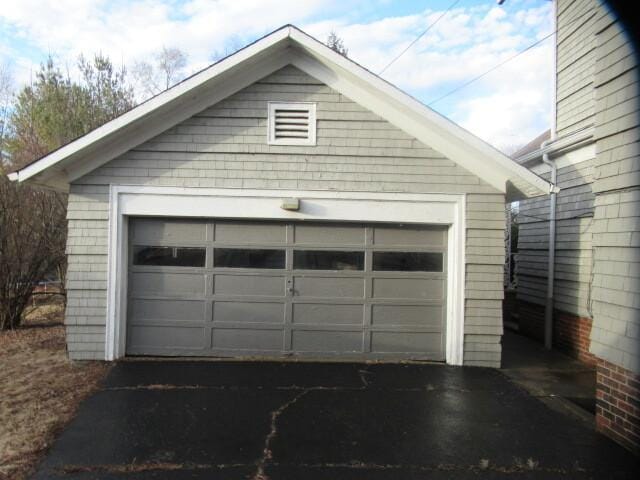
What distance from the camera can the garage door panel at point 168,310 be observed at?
21.9 feet

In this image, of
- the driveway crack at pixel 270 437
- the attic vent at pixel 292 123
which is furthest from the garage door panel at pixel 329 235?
the driveway crack at pixel 270 437

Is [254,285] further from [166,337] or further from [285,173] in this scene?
[285,173]

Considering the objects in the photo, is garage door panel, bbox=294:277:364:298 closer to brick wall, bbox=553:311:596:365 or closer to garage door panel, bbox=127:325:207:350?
garage door panel, bbox=127:325:207:350

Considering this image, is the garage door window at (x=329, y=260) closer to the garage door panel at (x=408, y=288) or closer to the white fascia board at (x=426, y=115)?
the garage door panel at (x=408, y=288)

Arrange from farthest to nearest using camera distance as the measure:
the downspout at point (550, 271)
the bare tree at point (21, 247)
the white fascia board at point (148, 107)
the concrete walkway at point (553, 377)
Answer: the bare tree at point (21, 247) → the downspout at point (550, 271) → the white fascia board at point (148, 107) → the concrete walkway at point (553, 377)

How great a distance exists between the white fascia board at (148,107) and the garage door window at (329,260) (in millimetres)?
2760

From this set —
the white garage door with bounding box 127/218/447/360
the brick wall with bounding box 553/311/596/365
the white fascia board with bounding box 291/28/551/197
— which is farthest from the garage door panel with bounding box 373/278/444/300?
the brick wall with bounding box 553/311/596/365

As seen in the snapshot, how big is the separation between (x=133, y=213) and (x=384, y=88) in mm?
3925

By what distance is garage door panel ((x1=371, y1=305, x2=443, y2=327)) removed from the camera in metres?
6.76

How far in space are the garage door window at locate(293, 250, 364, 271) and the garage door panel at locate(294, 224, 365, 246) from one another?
0.14 m

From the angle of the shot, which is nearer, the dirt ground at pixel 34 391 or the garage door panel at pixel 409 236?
the dirt ground at pixel 34 391

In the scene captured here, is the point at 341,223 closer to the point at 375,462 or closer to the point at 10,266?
the point at 375,462

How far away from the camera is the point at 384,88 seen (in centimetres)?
613

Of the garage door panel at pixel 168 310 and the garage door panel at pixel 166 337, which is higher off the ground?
the garage door panel at pixel 168 310
